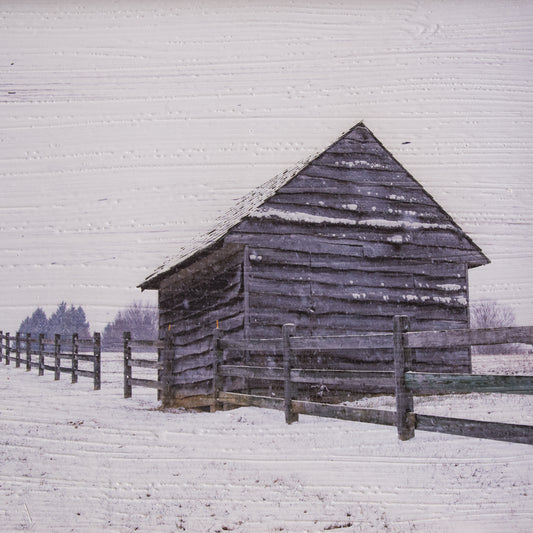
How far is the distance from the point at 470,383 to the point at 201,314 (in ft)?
23.3

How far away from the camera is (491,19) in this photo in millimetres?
4164

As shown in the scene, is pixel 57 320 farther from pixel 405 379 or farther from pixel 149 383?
pixel 149 383

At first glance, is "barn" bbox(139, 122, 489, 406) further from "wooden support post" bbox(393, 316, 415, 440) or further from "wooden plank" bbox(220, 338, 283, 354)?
"wooden support post" bbox(393, 316, 415, 440)

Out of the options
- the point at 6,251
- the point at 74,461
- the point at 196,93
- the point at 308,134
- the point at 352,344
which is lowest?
the point at 74,461

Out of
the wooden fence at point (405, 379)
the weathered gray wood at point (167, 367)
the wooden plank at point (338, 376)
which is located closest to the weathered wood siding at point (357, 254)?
the wooden fence at point (405, 379)

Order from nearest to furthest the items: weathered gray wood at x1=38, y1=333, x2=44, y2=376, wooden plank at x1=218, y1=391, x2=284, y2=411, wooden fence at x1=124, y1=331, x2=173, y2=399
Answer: wooden plank at x1=218, y1=391, x2=284, y2=411 < wooden fence at x1=124, y1=331, x2=173, y2=399 < weathered gray wood at x1=38, y1=333, x2=44, y2=376

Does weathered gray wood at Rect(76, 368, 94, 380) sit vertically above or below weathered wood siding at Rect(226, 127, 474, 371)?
below

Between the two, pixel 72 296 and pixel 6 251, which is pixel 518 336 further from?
pixel 6 251

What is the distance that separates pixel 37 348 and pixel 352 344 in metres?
14.4

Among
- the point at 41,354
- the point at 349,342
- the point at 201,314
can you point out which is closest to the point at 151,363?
the point at 201,314

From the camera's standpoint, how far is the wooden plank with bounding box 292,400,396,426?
211 inches

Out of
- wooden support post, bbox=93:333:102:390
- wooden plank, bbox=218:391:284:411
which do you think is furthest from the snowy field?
wooden support post, bbox=93:333:102:390

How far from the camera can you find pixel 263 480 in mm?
4078

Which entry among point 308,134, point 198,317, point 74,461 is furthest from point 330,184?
point 74,461
